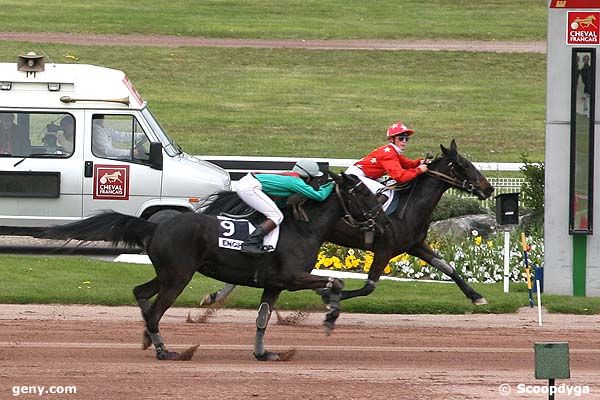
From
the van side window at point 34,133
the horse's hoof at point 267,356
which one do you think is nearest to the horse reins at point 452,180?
the horse's hoof at point 267,356

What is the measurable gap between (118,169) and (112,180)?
0.54ft

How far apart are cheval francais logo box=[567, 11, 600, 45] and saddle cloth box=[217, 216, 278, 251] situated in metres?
5.56

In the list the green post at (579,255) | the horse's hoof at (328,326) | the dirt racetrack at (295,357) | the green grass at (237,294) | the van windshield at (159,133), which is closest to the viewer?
the dirt racetrack at (295,357)

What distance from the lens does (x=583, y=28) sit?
16.5 metres

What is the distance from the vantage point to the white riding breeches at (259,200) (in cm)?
1270

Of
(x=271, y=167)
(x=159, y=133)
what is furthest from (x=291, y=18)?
(x=159, y=133)

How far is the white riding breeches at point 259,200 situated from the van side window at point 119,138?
6174mm

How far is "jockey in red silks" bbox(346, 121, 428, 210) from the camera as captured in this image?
15.1m

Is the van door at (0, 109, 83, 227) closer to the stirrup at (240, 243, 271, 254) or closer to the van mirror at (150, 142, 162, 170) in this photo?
the van mirror at (150, 142, 162, 170)

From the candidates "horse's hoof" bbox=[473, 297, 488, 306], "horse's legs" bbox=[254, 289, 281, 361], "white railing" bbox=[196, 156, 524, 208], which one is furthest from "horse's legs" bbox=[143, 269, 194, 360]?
"white railing" bbox=[196, 156, 524, 208]

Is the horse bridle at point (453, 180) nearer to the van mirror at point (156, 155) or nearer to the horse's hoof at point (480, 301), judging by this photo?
the horse's hoof at point (480, 301)

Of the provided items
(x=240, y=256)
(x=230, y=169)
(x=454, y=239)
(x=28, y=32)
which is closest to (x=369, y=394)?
(x=240, y=256)

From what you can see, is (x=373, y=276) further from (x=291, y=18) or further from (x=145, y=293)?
(x=291, y=18)

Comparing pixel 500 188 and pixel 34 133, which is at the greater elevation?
pixel 34 133
